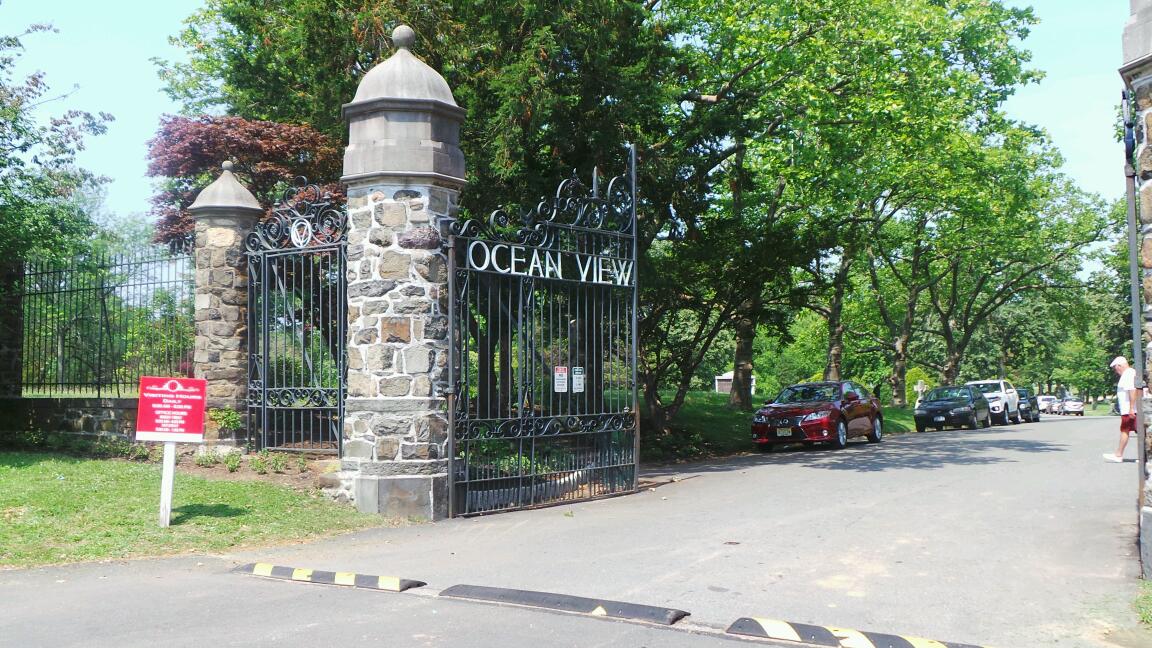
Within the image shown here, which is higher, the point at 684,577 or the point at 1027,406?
the point at 1027,406

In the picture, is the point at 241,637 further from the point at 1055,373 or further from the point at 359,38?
the point at 1055,373

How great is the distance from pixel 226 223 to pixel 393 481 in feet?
16.7

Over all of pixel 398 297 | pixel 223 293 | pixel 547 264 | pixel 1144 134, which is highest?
pixel 1144 134

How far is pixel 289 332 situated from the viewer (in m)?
13.1

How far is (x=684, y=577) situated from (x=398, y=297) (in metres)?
4.90

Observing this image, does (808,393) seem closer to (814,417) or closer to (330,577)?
(814,417)

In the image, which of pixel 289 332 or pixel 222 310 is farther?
pixel 222 310

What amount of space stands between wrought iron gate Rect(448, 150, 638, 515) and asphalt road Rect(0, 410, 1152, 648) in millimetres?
599

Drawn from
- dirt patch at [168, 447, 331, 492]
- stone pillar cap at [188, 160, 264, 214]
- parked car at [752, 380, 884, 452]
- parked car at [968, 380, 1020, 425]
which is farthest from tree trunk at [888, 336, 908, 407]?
dirt patch at [168, 447, 331, 492]

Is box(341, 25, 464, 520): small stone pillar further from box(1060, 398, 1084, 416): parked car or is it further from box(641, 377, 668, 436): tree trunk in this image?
box(1060, 398, 1084, 416): parked car

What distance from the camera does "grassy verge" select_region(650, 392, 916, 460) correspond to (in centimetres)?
2138

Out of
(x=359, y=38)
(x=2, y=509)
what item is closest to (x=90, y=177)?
(x=359, y=38)

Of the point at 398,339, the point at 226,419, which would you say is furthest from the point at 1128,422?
the point at 226,419

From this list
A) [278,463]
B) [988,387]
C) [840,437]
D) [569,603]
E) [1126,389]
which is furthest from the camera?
[988,387]
